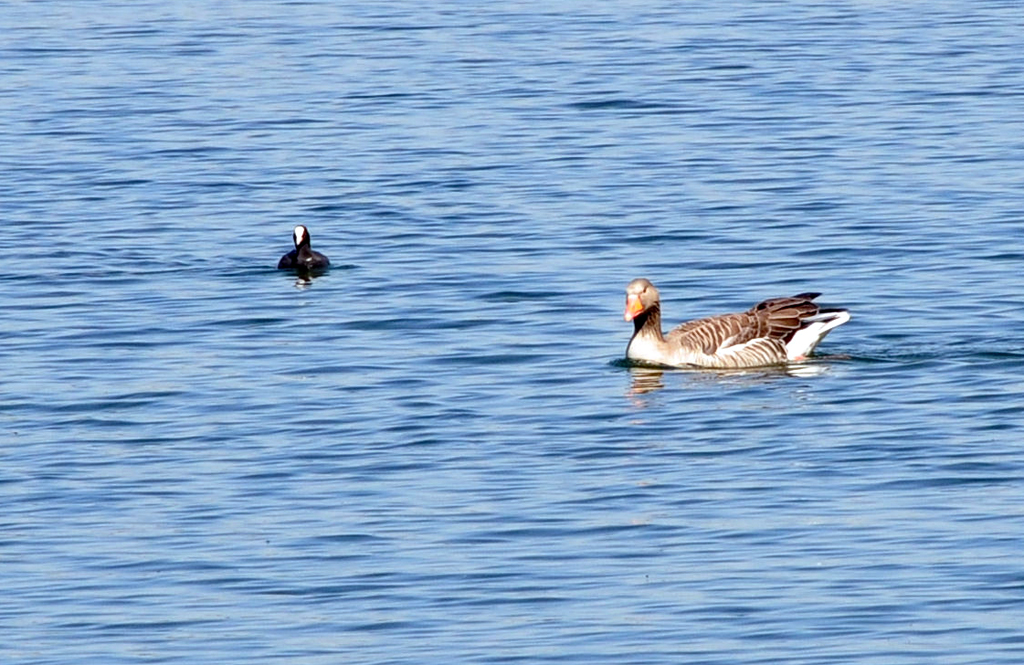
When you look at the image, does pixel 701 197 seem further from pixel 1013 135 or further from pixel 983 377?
pixel 983 377

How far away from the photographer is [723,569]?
45.6 feet

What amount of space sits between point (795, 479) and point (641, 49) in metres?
27.4

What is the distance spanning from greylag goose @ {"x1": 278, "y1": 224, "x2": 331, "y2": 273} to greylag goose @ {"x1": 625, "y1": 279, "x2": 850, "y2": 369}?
5.49 m

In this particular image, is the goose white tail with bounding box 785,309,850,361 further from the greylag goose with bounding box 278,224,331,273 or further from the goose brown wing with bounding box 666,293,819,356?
the greylag goose with bounding box 278,224,331,273

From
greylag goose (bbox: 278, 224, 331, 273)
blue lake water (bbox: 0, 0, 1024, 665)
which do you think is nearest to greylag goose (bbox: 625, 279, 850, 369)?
blue lake water (bbox: 0, 0, 1024, 665)

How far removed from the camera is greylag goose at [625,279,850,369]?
2008cm

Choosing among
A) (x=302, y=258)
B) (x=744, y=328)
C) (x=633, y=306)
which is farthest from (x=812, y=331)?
(x=302, y=258)

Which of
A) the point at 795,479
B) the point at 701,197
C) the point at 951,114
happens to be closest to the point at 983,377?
the point at 795,479

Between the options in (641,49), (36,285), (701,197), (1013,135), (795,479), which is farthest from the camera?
(641,49)

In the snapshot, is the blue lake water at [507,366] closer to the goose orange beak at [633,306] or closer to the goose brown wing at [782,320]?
the goose brown wing at [782,320]

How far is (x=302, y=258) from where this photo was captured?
24766mm

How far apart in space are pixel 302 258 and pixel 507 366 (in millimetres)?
5080

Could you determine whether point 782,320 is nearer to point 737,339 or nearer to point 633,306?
point 737,339

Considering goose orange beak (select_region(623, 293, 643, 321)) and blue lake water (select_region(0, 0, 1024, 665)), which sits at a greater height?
goose orange beak (select_region(623, 293, 643, 321))
